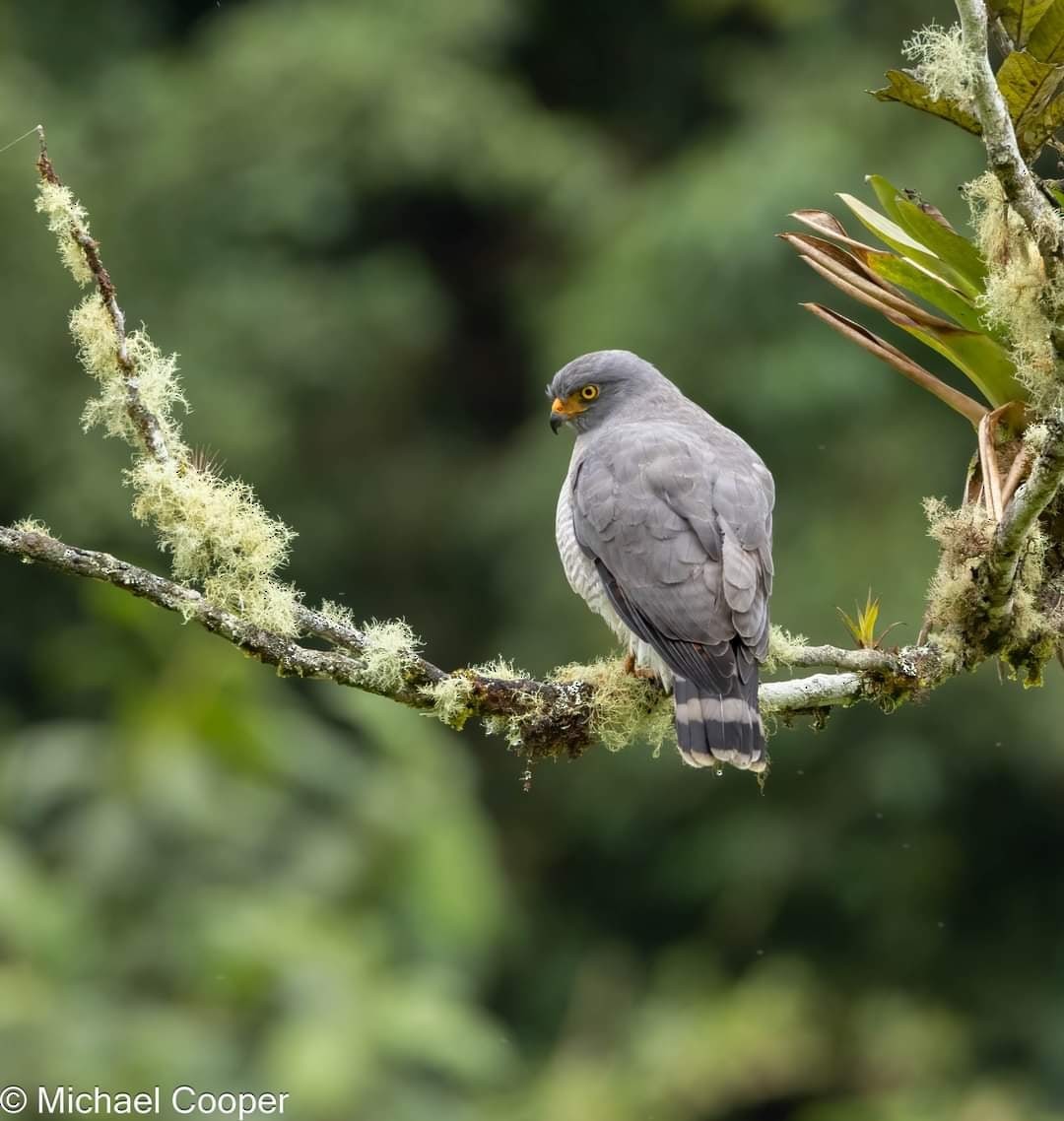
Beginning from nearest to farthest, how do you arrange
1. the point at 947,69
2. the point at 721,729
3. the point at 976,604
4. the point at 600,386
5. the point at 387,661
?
the point at 947,69
the point at 387,661
the point at 976,604
the point at 721,729
the point at 600,386

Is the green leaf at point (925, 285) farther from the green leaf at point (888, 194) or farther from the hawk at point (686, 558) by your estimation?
the hawk at point (686, 558)

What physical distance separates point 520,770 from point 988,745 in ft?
10.4

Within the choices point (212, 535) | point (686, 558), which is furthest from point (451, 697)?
point (686, 558)

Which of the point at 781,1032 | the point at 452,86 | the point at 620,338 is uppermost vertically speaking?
the point at 452,86

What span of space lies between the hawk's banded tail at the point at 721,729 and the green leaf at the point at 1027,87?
3.79ft

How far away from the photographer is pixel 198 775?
6125 mm

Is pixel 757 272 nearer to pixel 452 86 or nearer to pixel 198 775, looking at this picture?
pixel 452 86

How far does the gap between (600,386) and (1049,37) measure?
6.09ft

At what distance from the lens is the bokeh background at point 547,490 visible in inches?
341

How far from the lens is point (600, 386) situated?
15.1ft

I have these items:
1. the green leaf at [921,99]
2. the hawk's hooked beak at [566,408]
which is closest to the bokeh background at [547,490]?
the hawk's hooked beak at [566,408]

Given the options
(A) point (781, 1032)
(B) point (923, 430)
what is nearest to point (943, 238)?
(A) point (781, 1032)

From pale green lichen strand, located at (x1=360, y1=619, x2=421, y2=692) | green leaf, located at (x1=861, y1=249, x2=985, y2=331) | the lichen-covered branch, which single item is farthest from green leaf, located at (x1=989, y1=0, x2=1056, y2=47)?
pale green lichen strand, located at (x1=360, y1=619, x2=421, y2=692)

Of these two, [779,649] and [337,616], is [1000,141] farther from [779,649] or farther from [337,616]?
[337,616]
